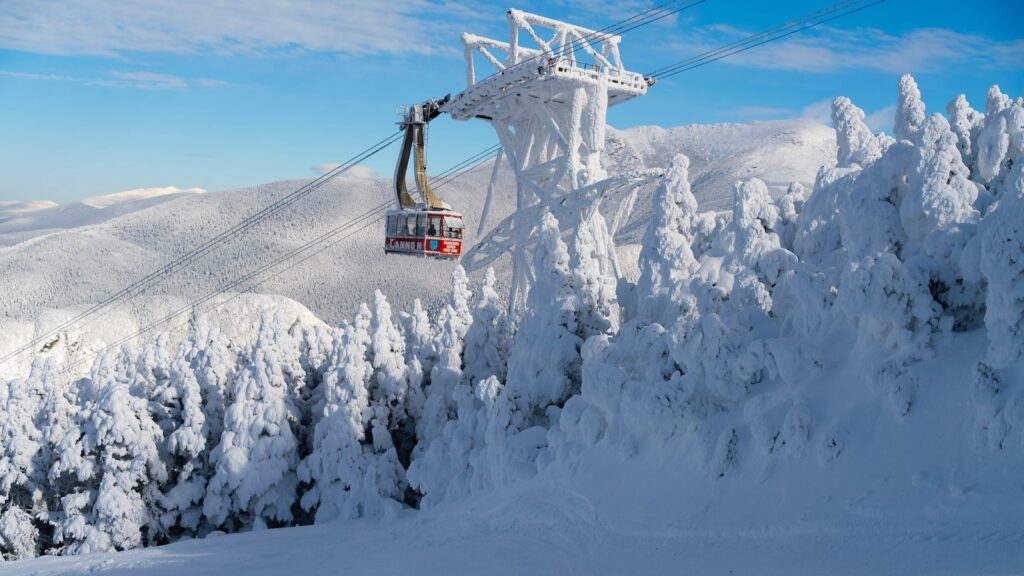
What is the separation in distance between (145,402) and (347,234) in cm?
10553

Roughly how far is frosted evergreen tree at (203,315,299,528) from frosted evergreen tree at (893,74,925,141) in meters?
20.4

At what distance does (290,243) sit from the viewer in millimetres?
136625

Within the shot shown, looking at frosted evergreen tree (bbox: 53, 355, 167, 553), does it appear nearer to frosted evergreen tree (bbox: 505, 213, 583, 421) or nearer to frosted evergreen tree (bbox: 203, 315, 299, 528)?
frosted evergreen tree (bbox: 203, 315, 299, 528)

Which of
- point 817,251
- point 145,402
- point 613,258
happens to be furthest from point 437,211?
point 817,251

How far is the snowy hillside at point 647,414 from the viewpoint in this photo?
43.0 ft

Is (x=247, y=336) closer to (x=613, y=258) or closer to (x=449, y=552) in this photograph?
(x=613, y=258)

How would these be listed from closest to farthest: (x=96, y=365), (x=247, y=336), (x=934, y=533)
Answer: (x=934, y=533) → (x=96, y=365) → (x=247, y=336)

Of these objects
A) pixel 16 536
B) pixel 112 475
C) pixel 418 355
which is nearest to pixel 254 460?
pixel 112 475

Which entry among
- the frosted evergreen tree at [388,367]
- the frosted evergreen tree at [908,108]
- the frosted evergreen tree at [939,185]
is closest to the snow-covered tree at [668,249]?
the frosted evergreen tree at [908,108]

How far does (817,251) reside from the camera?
62.0 ft

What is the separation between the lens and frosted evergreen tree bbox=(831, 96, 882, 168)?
21703mm

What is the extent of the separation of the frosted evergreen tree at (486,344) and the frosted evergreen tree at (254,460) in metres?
6.49

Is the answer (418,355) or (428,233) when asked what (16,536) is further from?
(428,233)

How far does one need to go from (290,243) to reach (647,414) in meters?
124
